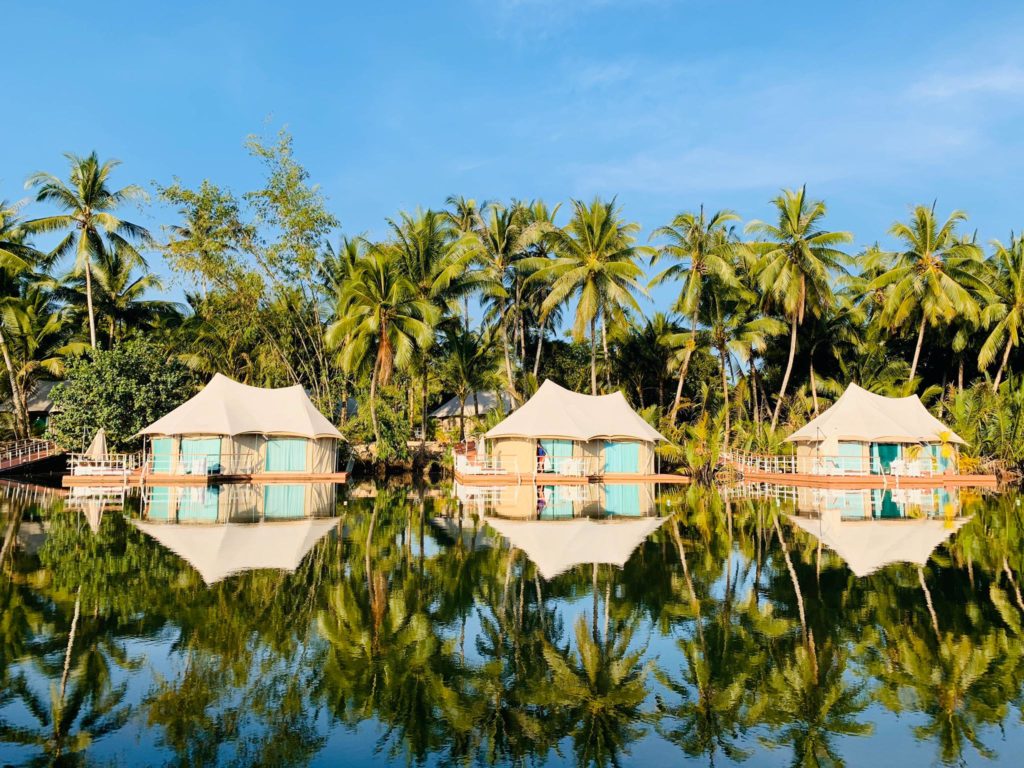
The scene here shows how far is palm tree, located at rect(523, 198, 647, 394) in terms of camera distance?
120ft

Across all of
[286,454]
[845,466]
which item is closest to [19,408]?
[286,454]

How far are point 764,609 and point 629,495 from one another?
16.6 metres

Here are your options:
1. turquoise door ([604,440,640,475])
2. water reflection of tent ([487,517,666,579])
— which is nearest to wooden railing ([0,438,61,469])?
turquoise door ([604,440,640,475])

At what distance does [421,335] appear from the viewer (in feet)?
117

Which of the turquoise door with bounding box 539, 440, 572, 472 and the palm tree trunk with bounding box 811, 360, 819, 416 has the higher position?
the palm tree trunk with bounding box 811, 360, 819, 416

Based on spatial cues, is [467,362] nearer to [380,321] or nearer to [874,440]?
[380,321]

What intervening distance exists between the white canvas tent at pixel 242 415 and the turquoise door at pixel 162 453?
825 millimetres

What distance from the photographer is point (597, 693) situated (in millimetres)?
7281

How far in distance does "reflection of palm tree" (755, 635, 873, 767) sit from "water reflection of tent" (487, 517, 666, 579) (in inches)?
193

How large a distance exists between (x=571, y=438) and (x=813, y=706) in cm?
2532

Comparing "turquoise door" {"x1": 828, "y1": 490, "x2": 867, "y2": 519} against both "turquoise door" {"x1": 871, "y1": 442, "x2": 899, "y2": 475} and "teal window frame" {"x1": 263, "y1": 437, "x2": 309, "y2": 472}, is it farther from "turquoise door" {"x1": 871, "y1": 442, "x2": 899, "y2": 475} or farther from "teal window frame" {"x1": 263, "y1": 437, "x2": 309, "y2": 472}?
"teal window frame" {"x1": 263, "y1": 437, "x2": 309, "y2": 472}

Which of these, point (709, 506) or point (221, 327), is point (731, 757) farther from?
point (221, 327)

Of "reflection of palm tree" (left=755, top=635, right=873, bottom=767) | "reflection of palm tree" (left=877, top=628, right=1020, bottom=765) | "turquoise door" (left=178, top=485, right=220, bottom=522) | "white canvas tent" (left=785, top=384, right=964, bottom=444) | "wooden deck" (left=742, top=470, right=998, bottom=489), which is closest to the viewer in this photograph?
"reflection of palm tree" (left=755, top=635, right=873, bottom=767)

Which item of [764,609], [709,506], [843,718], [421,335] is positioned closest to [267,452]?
[421,335]
